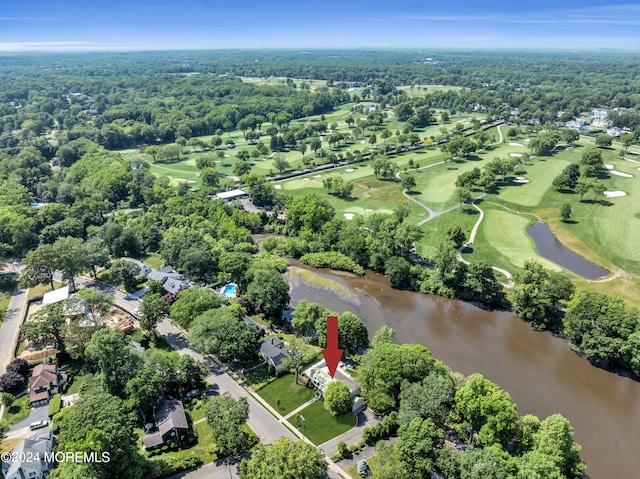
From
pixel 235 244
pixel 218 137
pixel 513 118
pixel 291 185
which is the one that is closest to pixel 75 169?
pixel 218 137

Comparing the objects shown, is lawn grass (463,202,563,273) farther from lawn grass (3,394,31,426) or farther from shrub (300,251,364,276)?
lawn grass (3,394,31,426)

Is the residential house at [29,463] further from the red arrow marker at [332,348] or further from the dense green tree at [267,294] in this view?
the dense green tree at [267,294]

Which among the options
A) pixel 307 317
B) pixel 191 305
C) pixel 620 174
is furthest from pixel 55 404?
pixel 620 174

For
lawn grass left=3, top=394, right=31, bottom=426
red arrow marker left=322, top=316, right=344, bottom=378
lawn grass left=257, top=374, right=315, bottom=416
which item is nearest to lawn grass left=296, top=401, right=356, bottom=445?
lawn grass left=257, top=374, right=315, bottom=416

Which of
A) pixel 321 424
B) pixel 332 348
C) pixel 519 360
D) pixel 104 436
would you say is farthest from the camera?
pixel 519 360

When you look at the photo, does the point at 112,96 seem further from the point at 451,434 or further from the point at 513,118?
the point at 451,434

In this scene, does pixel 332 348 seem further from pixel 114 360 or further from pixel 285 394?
pixel 114 360

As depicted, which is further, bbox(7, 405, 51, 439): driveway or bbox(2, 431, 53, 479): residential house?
bbox(7, 405, 51, 439): driveway
